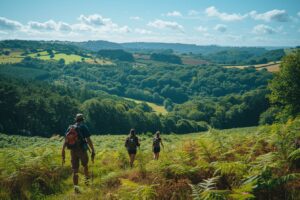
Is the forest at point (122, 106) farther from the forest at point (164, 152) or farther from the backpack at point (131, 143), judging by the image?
the backpack at point (131, 143)

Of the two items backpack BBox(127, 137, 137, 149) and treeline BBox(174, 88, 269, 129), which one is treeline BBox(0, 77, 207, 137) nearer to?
treeline BBox(174, 88, 269, 129)

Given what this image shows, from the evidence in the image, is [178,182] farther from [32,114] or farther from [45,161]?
[32,114]

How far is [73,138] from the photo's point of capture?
8.45 metres

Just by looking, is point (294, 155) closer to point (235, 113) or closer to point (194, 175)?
point (194, 175)


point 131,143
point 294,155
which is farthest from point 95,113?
Answer: point 294,155

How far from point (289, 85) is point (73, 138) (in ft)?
89.7

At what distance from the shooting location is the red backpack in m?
8.42

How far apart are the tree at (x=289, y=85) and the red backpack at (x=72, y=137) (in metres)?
26.2

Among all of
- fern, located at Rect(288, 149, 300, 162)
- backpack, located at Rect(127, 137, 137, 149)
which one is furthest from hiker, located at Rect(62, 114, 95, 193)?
fern, located at Rect(288, 149, 300, 162)

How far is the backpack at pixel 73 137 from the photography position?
8430 mm

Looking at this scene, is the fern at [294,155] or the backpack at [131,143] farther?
the backpack at [131,143]

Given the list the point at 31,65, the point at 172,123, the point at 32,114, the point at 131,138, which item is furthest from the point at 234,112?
the point at 31,65

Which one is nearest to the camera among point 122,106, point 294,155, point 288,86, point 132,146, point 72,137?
point 294,155

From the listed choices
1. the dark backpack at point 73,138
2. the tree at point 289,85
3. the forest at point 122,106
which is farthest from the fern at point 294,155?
the forest at point 122,106
